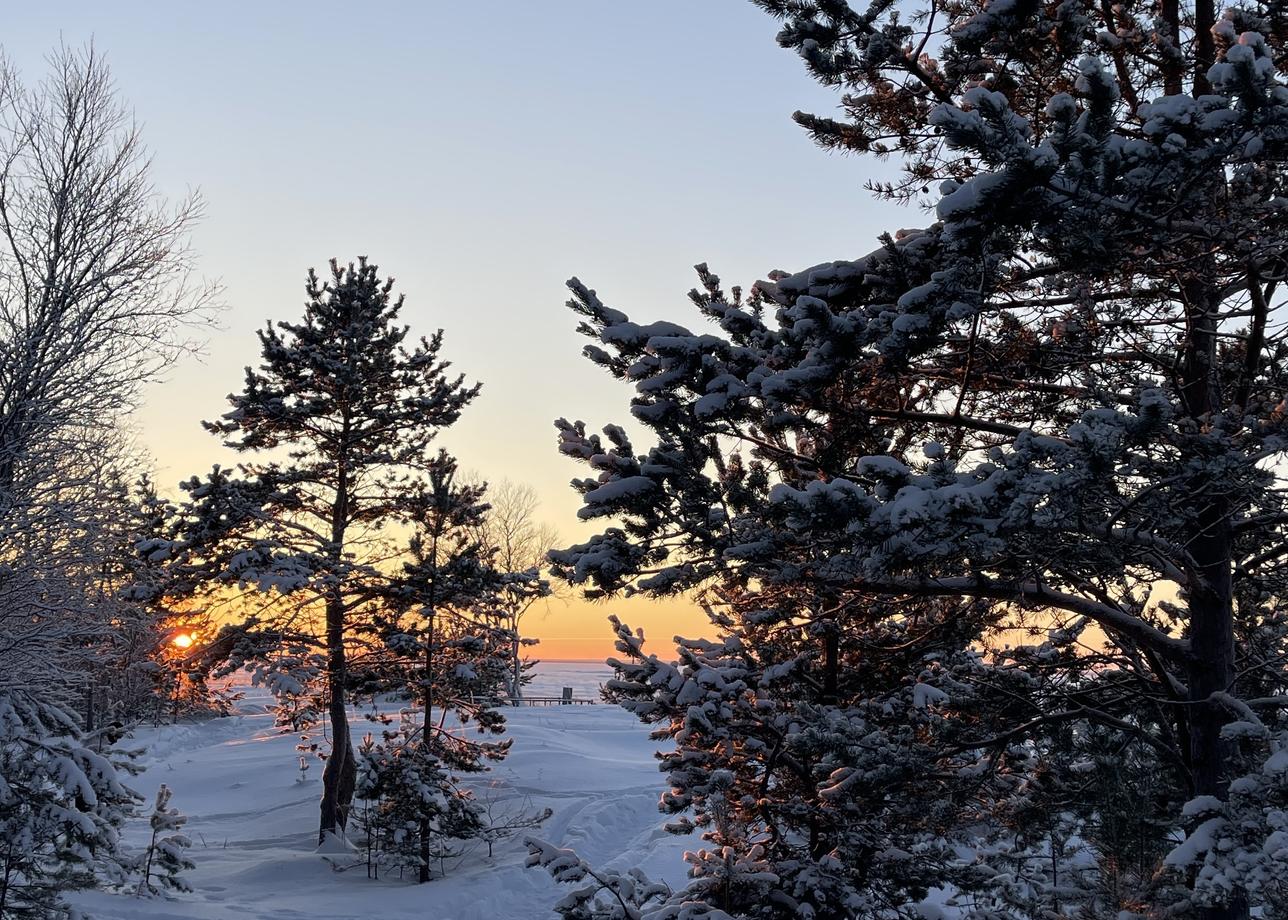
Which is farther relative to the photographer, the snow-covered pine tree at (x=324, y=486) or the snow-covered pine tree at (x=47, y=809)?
the snow-covered pine tree at (x=324, y=486)

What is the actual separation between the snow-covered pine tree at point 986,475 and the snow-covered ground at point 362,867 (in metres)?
7.53

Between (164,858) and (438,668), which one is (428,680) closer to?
(438,668)

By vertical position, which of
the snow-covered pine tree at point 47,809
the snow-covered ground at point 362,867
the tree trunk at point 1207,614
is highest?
the tree trunk at point 1207,614

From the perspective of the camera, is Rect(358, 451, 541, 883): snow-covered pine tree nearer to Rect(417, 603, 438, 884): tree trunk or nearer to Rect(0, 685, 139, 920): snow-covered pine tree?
Rect(417, 603, 438, 884): tree trunk

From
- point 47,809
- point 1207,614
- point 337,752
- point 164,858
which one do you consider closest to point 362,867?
point 337,752

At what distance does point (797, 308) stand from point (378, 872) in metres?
14.4

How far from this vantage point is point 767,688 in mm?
8500

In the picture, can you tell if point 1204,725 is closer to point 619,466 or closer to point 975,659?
point 975,659

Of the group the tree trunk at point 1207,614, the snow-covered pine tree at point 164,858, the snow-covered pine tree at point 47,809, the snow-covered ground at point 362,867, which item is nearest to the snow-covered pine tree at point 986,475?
the tree trunk at point 1207,614

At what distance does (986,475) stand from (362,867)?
15.4m

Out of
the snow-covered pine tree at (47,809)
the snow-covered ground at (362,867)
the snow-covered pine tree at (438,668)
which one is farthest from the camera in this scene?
the snow-covered pine tree at (438,668)

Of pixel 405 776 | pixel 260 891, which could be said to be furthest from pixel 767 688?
pixel 260 891

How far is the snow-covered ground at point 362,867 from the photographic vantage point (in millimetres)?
13273

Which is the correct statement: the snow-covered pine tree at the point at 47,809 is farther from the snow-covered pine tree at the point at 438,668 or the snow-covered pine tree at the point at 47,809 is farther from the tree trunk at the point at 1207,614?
the tree trunk at the point at 1207,614
